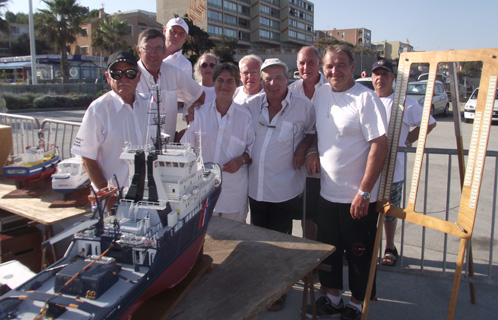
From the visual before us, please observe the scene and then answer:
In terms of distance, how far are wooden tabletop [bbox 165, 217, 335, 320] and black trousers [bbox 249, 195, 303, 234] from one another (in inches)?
19.0

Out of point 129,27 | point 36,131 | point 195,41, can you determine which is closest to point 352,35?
point 129,27

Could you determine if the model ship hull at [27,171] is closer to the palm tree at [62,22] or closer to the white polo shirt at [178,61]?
the white polo shirt at [178,61]

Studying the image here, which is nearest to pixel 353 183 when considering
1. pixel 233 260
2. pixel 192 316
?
pixel 233 260

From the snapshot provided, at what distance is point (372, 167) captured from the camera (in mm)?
3021

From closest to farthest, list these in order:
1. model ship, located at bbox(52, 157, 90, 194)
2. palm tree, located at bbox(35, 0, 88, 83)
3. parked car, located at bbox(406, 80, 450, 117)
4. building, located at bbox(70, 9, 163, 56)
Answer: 1. model ship, located at bbox(52, 157, 90, 194)
2. parked car, located at bbox(406, 80, 450, 117)
3. palm tree, located at bbox(35, 0, 88, 83)
4. building, located at bbox(70, 9, 163, 56)

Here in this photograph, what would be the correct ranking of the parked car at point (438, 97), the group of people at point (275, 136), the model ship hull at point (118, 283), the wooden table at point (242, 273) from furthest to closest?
1. the parked car at point (438, 97)
2. the group of people at point (275, 136)
3. the wooden table at point (242, 273)
4. the model ship hull at point (118, 283)

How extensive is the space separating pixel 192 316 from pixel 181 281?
352 mm

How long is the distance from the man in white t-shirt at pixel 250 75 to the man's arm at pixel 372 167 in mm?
1582

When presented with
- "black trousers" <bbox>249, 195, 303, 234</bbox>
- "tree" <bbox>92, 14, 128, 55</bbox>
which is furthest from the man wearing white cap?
"tree" <bbox>92, 14, 128, 55</bbox>

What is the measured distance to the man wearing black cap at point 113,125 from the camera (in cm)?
280

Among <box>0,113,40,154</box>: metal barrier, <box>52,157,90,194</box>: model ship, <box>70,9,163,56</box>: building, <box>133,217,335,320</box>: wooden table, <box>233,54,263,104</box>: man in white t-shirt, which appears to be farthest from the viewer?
<box>70,9,163,56</box>: building

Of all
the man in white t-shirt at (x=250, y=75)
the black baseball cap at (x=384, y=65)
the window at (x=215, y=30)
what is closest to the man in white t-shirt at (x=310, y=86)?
the man in white t-shirt at (x=250, y=75)

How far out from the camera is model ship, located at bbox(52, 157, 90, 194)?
382cm

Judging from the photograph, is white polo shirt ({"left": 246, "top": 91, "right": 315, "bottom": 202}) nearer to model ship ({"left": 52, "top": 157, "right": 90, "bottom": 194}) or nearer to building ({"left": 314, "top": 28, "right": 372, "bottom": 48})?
model ship ({"left": 52, "top": 157, "right": 90, "bottom": 194})
